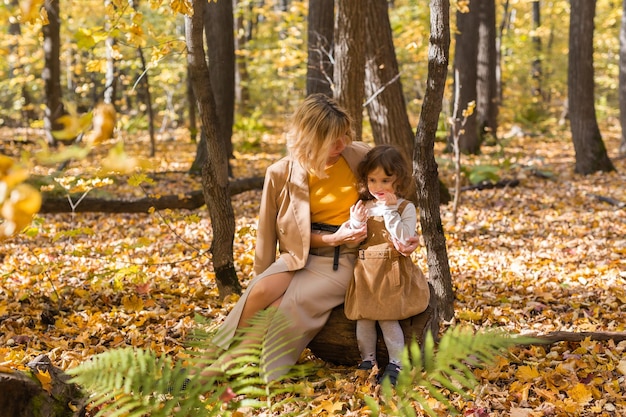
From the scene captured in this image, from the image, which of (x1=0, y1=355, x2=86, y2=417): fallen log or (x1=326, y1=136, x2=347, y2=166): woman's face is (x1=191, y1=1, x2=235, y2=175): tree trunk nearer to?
(x1=326, y1=136, x2=347, y2=166): woman's face

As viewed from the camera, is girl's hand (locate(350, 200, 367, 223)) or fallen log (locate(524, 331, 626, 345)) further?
fallen log (locate(524, 331, 626, 345))

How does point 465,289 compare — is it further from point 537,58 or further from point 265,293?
point 537,58

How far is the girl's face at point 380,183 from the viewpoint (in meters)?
3.29

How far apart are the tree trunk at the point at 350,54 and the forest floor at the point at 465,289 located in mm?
1754

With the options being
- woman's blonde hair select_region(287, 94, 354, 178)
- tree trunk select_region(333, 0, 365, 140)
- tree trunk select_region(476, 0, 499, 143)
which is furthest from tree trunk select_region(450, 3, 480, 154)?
woman's blonde hair select_region(287, 94, 354, 178)

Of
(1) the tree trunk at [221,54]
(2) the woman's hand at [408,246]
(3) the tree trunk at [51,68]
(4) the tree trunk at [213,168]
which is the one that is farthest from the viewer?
(3) the tree trunk at [51,68]

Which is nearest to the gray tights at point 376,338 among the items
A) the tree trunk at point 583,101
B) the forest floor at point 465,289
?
the forest floor at point 465,289

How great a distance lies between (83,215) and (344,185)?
19.0 ft

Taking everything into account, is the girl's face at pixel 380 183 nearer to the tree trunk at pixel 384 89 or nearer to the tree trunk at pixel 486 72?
the tree trunk at pixel 384 89

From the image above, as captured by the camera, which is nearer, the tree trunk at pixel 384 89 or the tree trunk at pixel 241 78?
the tree trunk at pixel 384 89

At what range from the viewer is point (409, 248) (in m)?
3.22

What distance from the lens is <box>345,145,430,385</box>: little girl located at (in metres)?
3.28

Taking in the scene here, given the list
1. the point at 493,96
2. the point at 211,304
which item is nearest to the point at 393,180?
the point at 211,304

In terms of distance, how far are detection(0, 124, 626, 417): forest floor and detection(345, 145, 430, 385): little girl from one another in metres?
0.34
